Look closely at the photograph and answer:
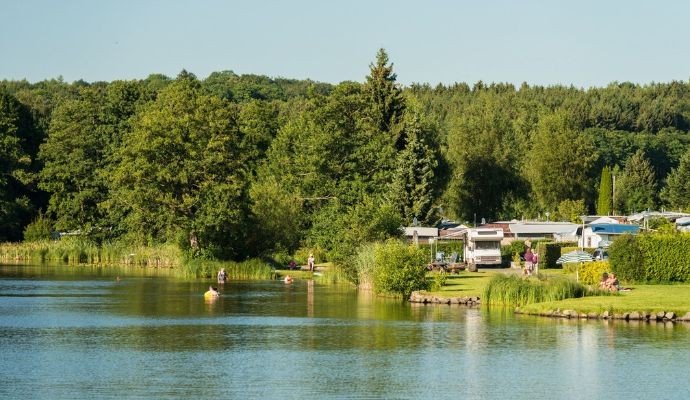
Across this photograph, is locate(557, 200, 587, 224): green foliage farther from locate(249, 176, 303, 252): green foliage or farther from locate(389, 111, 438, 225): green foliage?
locate(249, 176, 303, 252): green foliage

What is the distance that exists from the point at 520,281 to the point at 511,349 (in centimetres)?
1409

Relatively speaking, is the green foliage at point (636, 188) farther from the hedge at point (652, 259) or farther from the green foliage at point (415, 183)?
the hedge at point (652, 259)

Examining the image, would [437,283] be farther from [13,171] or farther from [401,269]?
[13,171]

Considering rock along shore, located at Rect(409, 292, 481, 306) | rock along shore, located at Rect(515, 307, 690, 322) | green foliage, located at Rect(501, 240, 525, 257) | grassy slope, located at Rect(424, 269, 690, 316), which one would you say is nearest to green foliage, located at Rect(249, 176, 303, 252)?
green foliage, located at Rect(501, 240, 525, 257)

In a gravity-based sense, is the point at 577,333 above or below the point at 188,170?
below

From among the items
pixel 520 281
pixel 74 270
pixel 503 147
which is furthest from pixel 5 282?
pixel 503 147

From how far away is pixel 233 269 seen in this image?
77.8 m

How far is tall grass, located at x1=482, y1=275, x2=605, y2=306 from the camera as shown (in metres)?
50.4

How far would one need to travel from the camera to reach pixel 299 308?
170ft

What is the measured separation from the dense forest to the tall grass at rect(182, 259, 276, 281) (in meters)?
3.34

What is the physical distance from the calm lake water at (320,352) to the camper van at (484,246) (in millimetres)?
19516

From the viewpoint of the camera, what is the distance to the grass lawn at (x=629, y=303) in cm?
4556

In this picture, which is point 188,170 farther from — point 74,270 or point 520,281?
point 520,281

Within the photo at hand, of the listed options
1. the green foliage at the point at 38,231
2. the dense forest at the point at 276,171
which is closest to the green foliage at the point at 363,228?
the dense forest at the point at 276,171
